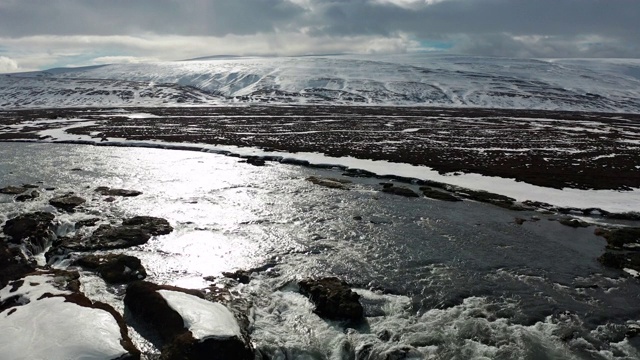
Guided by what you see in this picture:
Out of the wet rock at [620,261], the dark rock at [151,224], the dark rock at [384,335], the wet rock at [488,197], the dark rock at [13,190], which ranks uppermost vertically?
the dark rock at [13,190]

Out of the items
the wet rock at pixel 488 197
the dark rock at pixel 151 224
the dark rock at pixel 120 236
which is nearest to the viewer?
the dark rock at pixel 120 236

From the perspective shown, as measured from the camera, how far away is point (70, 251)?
18969 millimetres

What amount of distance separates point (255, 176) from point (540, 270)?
23083mm

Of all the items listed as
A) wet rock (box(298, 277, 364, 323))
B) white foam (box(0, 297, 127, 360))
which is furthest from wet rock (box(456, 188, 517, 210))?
white foam (box(0, 297, 127, 360))

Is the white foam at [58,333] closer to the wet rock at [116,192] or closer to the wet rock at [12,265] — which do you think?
the wet rock at [12,265]

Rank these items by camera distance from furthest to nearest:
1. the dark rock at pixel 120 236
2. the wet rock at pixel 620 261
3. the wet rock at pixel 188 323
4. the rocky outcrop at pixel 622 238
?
1. the rocky outcrop at pixel 622 238
2. the dark rock at pixel 120 236
3. the wet rock at pixel 620 261
4. the wet rock at pixel 188 323

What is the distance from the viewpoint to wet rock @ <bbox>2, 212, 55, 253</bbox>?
1919 cm

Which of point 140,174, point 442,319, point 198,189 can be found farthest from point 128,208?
point 442,319

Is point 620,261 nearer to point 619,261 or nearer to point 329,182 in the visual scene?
point 619,261

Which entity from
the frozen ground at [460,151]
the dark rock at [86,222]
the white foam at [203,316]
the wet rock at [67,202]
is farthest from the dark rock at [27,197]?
the frozen ground at [460,151]

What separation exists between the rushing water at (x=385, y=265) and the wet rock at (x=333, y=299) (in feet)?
1.27

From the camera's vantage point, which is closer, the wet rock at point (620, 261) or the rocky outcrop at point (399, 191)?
the wet rock at point (620, 261)

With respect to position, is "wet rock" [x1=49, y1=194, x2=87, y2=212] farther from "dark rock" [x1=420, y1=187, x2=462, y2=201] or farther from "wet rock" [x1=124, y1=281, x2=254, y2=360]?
"dark rock" [x1=420, y1=187, x2=462, y2=201]

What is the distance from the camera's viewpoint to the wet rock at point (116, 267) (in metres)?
16.6
